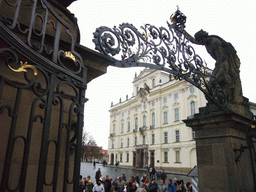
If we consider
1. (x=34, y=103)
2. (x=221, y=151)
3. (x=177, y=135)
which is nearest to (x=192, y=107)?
(x=177, y=135)

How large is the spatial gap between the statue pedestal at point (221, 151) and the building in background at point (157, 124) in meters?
28.0

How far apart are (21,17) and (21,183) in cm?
178

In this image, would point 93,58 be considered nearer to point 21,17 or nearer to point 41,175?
point 21,17

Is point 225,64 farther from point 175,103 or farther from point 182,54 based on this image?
point 175,103

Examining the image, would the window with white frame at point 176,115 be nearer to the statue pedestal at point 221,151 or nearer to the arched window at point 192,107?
the arched window at point 192,107

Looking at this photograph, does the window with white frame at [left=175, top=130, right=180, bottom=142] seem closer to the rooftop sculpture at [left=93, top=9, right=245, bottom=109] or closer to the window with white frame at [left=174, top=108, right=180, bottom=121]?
the window with white frame at [left=174, top=108, right=180, bottom=121]

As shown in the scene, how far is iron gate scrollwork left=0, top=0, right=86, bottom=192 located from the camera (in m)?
1.56

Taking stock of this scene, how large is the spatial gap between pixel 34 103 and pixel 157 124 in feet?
129

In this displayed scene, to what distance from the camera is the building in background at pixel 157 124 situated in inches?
1318

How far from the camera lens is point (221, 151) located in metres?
4.69

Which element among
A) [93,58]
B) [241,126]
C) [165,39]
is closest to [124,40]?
[93,58]

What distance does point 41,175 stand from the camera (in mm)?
1574

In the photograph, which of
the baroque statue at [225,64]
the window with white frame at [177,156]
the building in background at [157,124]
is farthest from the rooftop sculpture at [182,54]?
the window with white frame at [177,156]

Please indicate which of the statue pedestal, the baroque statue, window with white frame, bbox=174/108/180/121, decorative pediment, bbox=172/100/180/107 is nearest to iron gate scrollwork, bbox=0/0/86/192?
the statue pedestal
